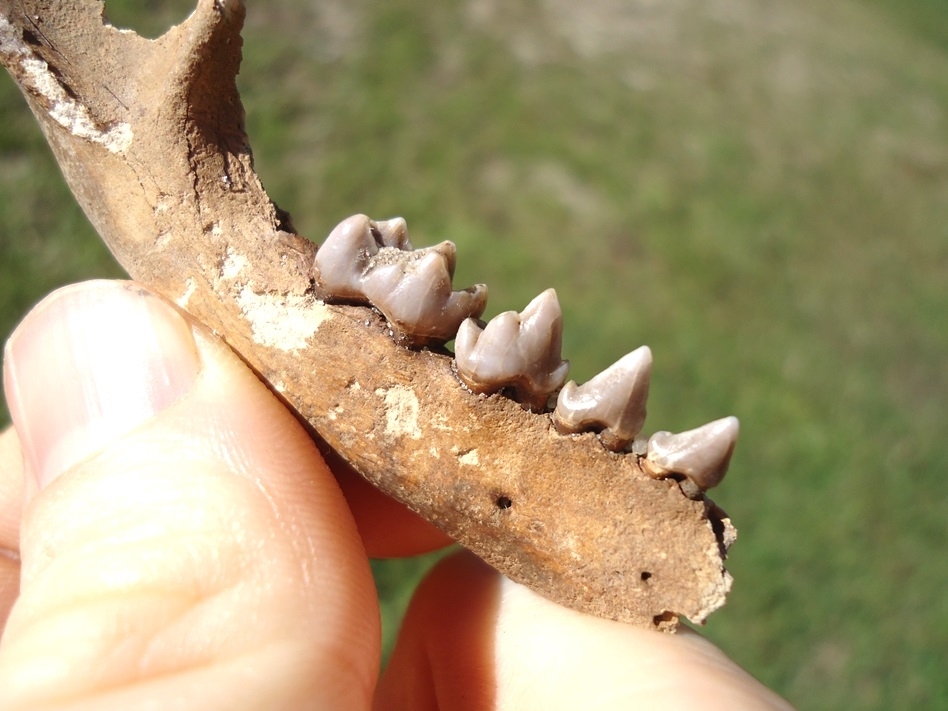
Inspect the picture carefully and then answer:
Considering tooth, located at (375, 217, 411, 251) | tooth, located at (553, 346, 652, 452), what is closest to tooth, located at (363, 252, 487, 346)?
tooth, located at (375, 217, 411, 251)

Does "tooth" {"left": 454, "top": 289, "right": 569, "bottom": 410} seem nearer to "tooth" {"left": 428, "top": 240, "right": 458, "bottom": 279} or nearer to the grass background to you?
"tooth" {"left": 428, "top": 240, "right": 458, "bottom": 279}

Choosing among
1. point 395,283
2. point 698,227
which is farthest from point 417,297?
point 698,227

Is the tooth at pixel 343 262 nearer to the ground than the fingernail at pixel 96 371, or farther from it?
farther from it

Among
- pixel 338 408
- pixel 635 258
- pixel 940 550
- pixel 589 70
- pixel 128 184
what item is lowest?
pixel 940 550

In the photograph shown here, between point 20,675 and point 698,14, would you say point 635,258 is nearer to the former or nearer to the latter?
point 698,14

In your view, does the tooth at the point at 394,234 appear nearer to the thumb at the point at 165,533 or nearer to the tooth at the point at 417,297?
the tooth at the point at 417,297

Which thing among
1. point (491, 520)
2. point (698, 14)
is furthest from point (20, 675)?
point (698, 14)

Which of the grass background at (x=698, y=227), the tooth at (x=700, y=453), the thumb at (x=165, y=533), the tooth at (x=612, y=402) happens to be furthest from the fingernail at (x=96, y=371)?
the grass background at (x=698, y=227)
